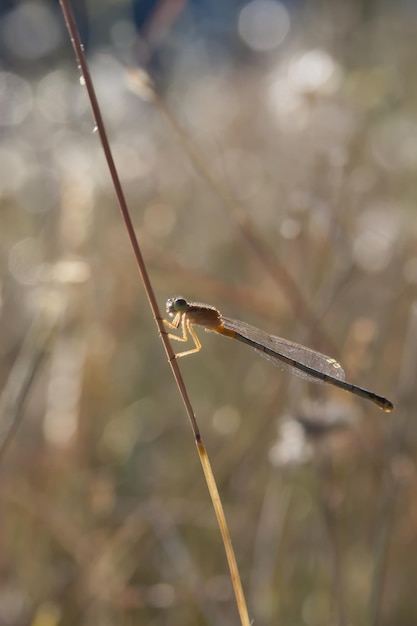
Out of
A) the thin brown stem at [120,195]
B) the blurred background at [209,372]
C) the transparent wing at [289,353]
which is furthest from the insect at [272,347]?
the thin brown stem at [120,195]

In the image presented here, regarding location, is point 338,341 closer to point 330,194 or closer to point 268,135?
point 330,194

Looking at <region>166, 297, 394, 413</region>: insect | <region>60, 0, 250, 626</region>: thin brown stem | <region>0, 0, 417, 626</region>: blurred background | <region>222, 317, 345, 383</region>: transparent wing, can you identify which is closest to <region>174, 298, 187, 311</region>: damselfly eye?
<region>166, 297, 394, 413</region>: insect

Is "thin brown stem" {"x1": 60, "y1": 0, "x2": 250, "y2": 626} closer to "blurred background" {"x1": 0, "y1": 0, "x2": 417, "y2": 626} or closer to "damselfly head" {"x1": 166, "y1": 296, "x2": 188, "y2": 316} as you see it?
"blurred background" {"x1": 0, "y1": 0, "x2": 417, "y2": 626}

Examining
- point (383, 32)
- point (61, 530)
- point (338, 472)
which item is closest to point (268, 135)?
point (383, 32)

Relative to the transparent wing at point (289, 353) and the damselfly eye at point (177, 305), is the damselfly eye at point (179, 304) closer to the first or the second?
the damselfly eye at point (177, 305)

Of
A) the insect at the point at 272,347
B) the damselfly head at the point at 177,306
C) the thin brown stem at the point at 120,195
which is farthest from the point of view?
the damselfly head at the point at 177,306

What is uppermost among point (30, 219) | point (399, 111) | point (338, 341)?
point (399, 111)
